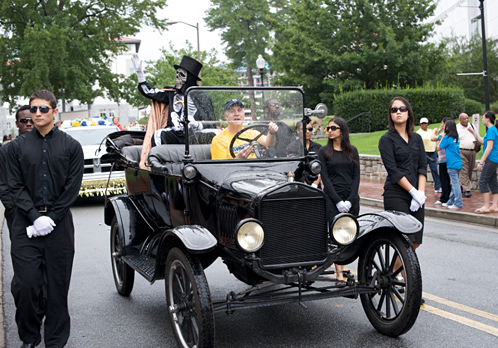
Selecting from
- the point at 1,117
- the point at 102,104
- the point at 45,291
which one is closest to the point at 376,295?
the point at 45,291

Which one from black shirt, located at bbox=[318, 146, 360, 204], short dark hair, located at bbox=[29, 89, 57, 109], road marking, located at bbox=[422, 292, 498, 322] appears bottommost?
road marking, located at bbox=[422, 292, 498, 322]

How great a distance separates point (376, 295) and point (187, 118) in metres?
2.27

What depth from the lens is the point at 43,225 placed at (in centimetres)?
427

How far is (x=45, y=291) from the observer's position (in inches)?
178

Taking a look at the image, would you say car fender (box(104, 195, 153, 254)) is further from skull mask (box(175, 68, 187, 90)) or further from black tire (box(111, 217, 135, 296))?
skull mask (box(175, 68, 187, 90))

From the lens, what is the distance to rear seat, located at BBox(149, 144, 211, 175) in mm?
5285

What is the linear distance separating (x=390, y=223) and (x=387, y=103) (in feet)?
87.8

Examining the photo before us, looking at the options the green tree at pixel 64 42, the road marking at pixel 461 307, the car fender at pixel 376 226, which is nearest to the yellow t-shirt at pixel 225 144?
the car fender at pixel 376 226

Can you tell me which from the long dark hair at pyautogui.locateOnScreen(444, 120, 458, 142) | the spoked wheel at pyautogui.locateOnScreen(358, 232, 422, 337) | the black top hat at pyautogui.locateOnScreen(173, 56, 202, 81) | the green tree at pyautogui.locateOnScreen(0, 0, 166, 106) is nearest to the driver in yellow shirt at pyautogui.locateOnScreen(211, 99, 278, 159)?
the spoked wheel at pyautogui.locateOnScreen(358, 232, 422, 337)

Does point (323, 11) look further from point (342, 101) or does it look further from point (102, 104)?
point (102, 104)

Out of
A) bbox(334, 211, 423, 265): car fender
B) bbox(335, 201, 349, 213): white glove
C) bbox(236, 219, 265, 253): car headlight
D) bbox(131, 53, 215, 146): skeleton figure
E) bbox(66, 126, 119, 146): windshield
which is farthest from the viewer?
bbox(66, 126, 119, 146): windshield

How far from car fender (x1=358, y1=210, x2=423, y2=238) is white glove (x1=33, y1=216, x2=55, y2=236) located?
2396 millimetres

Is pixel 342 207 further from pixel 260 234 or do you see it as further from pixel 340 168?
pixel 260 234

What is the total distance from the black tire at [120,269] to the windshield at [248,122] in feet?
5.46
